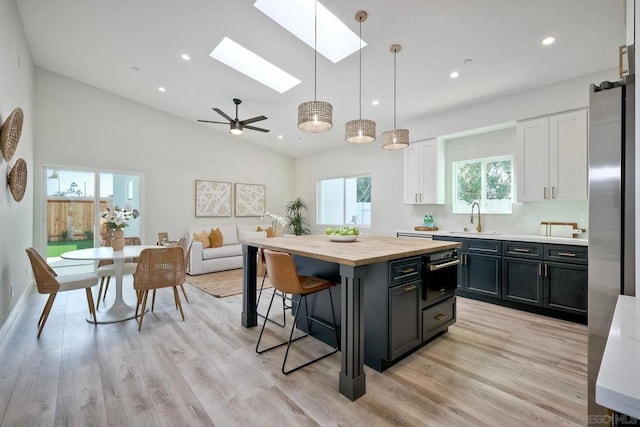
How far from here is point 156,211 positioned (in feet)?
20.1

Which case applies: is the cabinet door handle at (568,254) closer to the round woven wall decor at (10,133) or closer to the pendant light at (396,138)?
the pendant light at (396,138)

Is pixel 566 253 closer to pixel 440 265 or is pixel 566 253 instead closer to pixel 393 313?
pixel 440 265

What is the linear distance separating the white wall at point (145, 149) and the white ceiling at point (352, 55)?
47 centimetres

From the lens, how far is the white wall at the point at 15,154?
112 inches

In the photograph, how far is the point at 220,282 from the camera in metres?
4.90

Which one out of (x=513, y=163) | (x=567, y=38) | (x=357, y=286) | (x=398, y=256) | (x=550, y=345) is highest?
(x=567, y=38)

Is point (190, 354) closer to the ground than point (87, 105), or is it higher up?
closer to the ground

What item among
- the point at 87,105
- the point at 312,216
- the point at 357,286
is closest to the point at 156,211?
the point at 87,105

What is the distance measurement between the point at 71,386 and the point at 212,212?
512 cm

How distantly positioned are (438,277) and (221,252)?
14.9 ft

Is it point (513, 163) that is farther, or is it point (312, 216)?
point (312, 216)

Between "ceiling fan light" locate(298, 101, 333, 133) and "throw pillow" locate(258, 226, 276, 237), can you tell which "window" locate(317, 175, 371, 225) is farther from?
"ceiling fan light" locate(298, 101, 333, 133)

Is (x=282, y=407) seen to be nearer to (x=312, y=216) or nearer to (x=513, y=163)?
(x=513, y=163)

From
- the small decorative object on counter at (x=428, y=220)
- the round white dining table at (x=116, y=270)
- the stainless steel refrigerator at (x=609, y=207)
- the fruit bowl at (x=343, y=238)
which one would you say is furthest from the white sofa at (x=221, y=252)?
the stainless steel refrigerator at (x=609, y=207)
